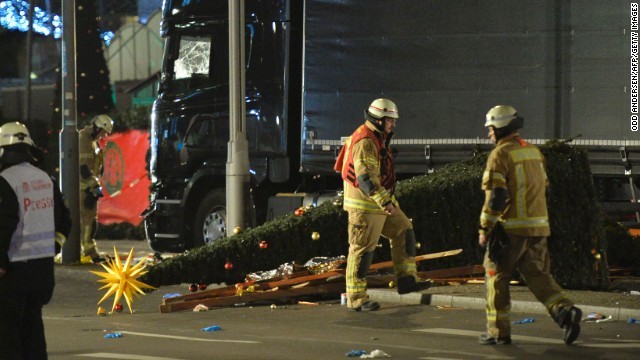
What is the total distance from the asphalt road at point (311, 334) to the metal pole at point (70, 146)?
4.04m

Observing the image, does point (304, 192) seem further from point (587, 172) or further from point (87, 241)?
point (587, 172)

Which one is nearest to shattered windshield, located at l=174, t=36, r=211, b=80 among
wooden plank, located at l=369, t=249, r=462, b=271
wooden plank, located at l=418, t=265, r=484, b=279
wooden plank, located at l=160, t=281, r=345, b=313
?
wooden plank, located at l=369, t=249, r=462, b=271

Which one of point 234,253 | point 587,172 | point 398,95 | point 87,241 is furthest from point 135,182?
point 587,172

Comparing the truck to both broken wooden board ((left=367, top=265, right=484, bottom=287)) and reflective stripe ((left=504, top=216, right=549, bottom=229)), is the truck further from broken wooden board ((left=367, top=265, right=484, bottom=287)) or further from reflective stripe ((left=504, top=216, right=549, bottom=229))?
reflective stripe ((left=504, top=216, right=549, bottom=229))

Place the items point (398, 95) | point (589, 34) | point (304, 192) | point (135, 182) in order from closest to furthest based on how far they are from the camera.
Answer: point (589, 34)
point (398, 95)
point (304, 192)
point (135, 182)

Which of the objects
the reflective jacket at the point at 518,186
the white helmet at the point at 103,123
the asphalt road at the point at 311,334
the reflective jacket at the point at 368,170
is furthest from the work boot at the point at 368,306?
the white helmet at the point at 103,123

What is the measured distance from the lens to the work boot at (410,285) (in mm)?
11781

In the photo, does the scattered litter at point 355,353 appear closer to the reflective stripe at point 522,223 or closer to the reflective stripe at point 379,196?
the reflective stripe at point 522,223

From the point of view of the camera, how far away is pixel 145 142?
77.7 feet

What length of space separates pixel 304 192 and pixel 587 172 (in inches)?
205

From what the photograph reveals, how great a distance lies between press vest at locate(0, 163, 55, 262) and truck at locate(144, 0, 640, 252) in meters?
6.93

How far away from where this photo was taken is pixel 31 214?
795 cm

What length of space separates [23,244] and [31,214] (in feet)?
0.63

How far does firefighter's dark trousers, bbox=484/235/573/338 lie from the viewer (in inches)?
372
